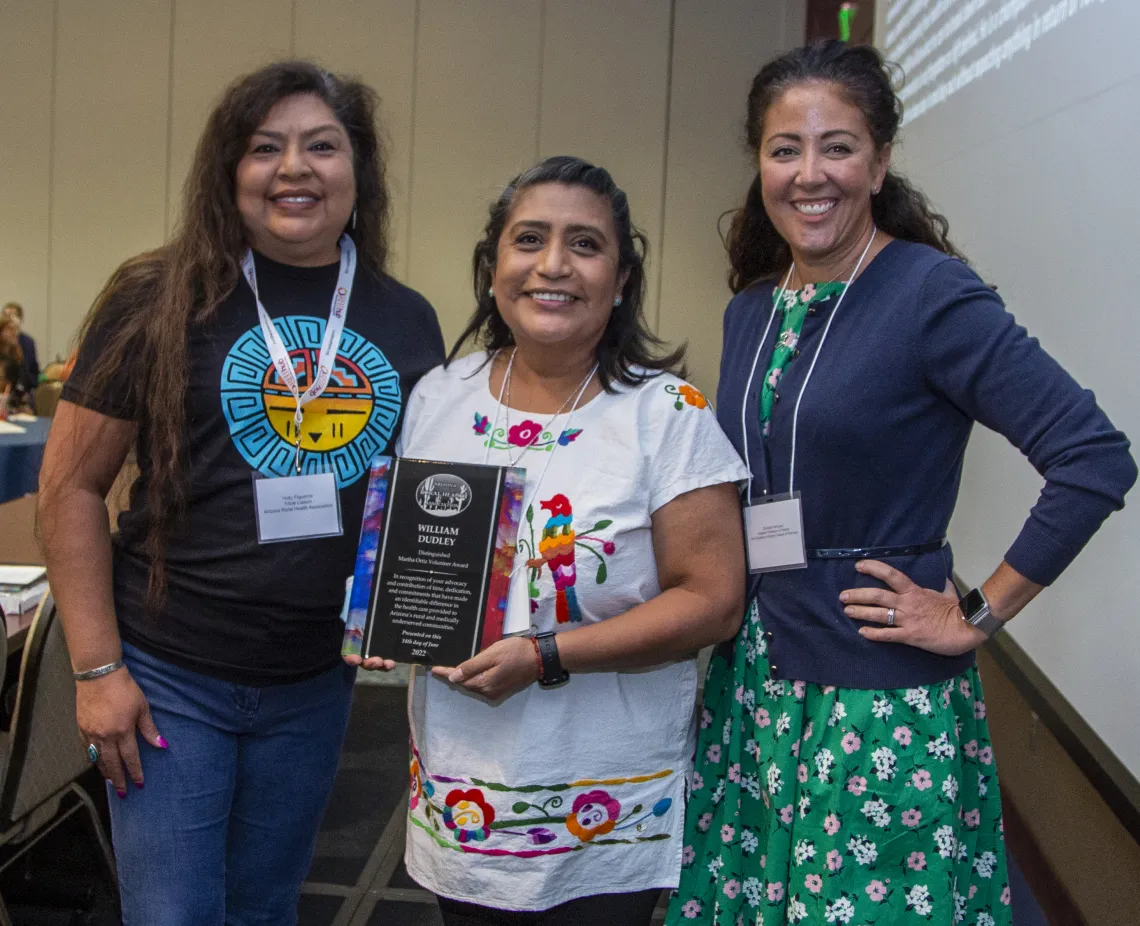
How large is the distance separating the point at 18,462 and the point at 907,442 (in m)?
4.74

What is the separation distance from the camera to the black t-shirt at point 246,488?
1578mm

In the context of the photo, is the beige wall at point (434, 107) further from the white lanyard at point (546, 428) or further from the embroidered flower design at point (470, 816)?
the embroidered flower design at point (470, 816)

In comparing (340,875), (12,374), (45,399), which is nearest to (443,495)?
(340,875)

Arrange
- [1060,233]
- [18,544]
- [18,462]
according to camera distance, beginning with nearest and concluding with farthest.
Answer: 1. [1060,233]
2. [18,544]
3. [18,462]

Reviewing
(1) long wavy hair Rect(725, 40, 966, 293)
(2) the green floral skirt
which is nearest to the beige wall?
(1) long wavy hair Rect(725, 40, 966, 293)

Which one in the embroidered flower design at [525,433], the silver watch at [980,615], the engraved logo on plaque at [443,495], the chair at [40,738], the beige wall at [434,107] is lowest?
the chair at [40,738]

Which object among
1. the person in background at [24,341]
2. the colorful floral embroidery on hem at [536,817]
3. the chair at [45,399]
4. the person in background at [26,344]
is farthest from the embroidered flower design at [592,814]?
the person in background at [26,344]

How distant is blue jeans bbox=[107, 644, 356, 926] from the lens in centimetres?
157

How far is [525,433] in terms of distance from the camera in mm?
1468

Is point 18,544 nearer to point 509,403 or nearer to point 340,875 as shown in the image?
point 340,875

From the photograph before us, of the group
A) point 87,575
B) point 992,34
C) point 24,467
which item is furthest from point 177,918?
point 24,467

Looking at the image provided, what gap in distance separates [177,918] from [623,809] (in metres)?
0.70

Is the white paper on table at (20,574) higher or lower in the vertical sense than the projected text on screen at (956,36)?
lower

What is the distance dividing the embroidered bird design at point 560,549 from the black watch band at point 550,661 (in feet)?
0.22
